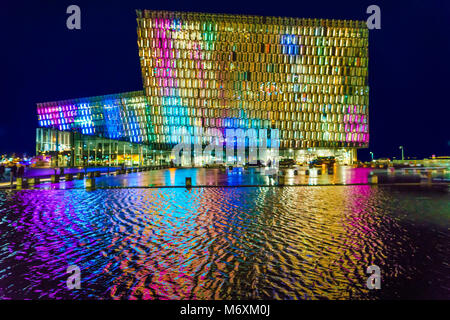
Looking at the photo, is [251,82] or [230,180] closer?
[230,180]

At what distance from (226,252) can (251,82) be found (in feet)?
286

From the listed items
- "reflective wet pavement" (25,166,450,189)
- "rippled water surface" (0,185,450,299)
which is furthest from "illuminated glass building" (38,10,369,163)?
"rippled water surface" (0,185,450,299)

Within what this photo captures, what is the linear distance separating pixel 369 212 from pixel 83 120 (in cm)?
10208

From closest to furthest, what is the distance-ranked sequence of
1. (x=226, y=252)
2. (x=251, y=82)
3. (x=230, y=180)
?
1. (x=226, y=252)
2. (x=230, y=180)
3. (x=251, y=82)

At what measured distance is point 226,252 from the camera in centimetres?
718

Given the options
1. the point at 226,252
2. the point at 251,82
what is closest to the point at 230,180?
the point at 226,252

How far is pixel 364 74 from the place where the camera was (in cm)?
9494

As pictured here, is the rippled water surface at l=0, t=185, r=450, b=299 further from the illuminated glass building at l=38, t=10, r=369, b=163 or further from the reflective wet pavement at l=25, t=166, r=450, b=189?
the illuminated glass building at l=38, t=10, r=369, b=163

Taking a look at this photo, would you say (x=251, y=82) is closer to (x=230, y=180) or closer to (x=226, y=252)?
(x=230, y=180)

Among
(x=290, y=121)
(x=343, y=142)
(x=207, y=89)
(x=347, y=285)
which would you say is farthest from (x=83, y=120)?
(x=347, y=285)

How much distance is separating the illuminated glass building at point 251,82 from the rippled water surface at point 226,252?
3115 inches

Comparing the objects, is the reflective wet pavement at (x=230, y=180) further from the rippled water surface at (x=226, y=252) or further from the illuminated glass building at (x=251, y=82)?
the illuminated glass building at (x=251, y=82)

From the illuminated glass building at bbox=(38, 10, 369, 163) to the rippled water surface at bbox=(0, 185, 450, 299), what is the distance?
79.1m
